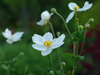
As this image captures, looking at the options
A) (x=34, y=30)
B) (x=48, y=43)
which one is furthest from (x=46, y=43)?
(x=34, y=30)

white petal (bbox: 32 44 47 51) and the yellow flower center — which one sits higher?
the yellow flower center

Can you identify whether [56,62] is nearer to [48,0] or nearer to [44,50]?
[44,50]

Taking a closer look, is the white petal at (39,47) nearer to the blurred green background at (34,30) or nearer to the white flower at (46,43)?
the white flower at (46,43)

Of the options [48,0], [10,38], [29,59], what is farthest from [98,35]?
[48,0]

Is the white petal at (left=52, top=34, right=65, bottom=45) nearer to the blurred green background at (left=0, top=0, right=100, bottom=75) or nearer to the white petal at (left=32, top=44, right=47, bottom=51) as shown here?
the white petal at (left=32, top=44, right=47, bottom=51)

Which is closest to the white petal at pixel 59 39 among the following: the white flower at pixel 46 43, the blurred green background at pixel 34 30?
the white flower at pixel 46 43

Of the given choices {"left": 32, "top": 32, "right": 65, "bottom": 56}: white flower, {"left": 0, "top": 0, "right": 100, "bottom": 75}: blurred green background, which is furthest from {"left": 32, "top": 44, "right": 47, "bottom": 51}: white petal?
{"left": 0, "top": 0, "right": 100, "bottom": 75}: blurred green background

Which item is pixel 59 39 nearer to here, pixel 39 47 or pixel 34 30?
pixel 39 47
